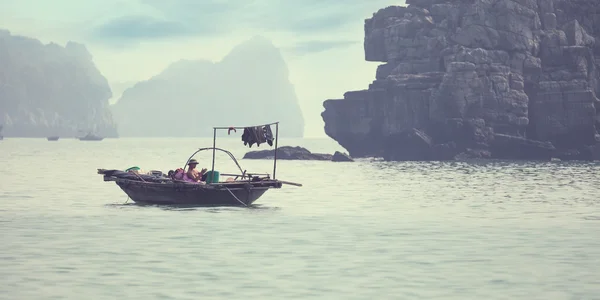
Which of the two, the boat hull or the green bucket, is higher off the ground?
the green bucket

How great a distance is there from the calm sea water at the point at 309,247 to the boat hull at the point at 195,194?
79 centimetres

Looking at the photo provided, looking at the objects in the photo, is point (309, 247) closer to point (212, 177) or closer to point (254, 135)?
point (212, 177)

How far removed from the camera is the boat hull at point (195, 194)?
43.8 m

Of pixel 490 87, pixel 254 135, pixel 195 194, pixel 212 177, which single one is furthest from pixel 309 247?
pixel 490 87

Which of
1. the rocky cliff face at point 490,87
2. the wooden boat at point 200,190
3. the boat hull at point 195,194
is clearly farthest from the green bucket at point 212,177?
the rocky cliff face at point 490,87

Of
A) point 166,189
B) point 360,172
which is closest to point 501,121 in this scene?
point 360,172

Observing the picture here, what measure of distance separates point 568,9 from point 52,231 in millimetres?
99318

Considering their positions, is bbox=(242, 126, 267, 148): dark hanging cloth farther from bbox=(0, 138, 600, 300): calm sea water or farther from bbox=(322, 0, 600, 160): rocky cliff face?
A: bbox=(322, 0, 600, 160): rocky cliff face

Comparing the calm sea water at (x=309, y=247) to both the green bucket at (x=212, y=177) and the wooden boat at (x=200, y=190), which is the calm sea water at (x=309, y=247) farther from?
the green bucket at (x=212, y=177)

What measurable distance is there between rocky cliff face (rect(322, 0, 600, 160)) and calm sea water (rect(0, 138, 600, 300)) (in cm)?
5344

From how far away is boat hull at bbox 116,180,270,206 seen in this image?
144 ft

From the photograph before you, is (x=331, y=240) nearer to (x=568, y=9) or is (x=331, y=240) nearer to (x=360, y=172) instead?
(x=360, y=172)

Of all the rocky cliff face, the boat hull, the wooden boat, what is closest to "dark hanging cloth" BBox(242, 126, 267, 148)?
the wooden boat

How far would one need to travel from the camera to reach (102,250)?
29.1m
